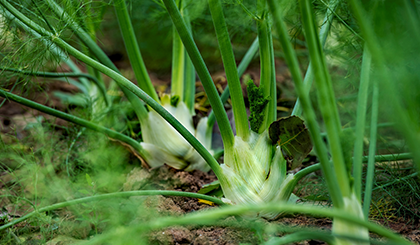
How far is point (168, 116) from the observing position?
0.69 m

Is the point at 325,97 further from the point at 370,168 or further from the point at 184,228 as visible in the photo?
the point at 184,228

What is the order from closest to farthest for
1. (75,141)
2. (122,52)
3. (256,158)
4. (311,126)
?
(311,126) → (256,158) → (75,141) → (122,52)

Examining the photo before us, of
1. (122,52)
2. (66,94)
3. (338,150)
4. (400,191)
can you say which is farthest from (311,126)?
(122,52)

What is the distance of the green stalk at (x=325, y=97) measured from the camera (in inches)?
16.3

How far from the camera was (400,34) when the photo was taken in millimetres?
518

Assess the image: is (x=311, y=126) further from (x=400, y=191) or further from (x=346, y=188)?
(x=400, y=191)

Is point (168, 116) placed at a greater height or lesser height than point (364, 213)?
greater

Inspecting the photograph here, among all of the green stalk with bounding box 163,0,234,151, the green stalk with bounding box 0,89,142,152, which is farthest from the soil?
the green stalk with bounding box 163,0,234,151

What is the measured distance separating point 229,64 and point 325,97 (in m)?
0.32

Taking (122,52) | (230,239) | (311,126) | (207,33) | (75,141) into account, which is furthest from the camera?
(122,52)

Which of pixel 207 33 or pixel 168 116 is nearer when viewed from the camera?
pixel 168 116

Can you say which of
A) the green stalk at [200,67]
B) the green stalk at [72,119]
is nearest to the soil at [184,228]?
the green stalk at [72,119]

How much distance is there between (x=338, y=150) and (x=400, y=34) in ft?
0.80

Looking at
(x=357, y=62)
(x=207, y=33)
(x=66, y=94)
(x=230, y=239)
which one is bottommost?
(x=230, y=239)
